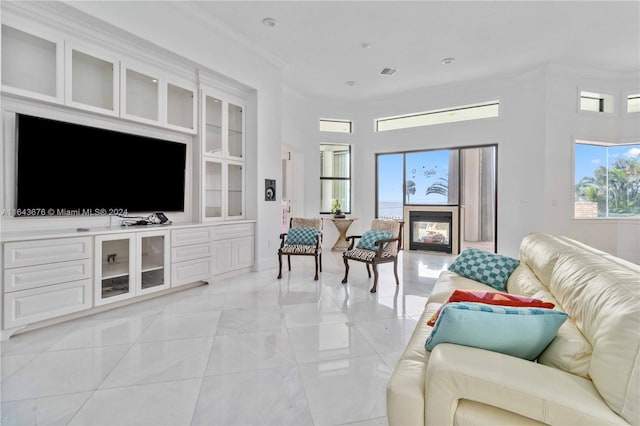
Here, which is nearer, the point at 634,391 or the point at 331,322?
the point at 634,391

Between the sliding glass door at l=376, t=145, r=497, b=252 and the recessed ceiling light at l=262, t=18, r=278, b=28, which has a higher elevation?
the recessed ceiling light at l=262, t=18, r=278, b=28

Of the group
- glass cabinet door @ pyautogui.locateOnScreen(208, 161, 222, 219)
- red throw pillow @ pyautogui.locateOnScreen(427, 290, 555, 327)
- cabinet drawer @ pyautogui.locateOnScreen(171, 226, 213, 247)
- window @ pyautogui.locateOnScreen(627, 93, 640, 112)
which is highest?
window @ pyautogui.locateOnScreen(627, 93, 640, 112)

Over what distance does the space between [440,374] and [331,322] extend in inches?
77.4

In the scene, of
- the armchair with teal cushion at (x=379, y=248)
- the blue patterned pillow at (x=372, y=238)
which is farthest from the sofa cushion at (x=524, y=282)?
the blue patterned pillow at (x=372, y=238)

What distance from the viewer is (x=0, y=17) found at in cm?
261

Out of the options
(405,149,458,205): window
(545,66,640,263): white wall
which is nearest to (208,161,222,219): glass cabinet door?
(405,149,458,205): window

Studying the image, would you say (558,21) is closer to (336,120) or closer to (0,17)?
(336,120)

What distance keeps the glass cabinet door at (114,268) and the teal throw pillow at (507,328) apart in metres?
3.29

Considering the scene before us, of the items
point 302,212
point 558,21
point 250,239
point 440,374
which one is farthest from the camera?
point 302,212

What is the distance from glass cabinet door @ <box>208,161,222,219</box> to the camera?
4445mm

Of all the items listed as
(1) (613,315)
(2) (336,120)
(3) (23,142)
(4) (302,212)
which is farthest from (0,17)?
(2) (336,120)

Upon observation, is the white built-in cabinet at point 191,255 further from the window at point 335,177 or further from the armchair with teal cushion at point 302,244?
the window at point 335,177

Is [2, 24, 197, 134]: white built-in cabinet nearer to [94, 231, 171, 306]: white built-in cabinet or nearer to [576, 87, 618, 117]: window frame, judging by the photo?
[94, 231, 171, 306]: white built-in cabinet

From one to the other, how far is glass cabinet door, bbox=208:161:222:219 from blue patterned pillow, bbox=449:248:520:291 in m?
3.31
